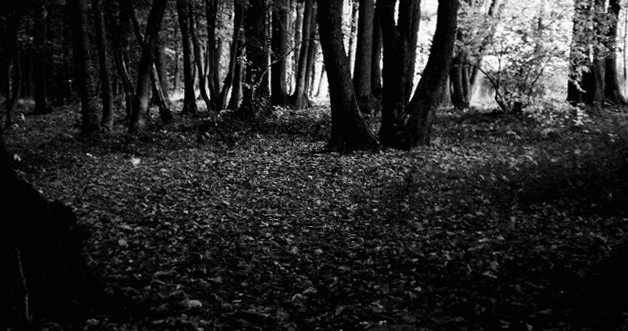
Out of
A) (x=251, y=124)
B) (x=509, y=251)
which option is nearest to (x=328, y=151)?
(x=251, y=124)

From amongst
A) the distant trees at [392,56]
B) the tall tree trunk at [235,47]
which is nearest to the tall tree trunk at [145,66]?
the distant trees at [392,56]

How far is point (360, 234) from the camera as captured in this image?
6.72 m

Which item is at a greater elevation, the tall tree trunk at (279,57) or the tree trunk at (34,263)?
the tall tree trunk at (279,57)

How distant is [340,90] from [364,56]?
5513mm

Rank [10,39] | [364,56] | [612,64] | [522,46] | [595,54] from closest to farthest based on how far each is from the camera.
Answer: [522,46] → [595,54] → [10,39] → [612,64] → [364,56]

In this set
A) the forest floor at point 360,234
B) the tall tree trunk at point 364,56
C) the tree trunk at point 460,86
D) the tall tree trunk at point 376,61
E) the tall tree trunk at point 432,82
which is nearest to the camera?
the forest floor at point 360,234

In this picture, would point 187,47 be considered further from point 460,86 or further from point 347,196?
point 347,196

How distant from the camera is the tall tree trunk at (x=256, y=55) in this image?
1852 cm

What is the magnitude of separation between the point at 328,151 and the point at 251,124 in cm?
550

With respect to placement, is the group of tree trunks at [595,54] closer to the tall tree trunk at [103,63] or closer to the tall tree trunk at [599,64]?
the tall tree trunk at [599,64]

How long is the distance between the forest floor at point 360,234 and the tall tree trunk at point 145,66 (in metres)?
2.86

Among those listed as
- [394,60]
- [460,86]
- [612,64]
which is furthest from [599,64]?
[394,60]

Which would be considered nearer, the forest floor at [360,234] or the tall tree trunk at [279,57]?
the forest floor at [360,234]

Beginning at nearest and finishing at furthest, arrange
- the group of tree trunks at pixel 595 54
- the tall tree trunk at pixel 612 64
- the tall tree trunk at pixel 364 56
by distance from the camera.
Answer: the group of tree trunks at pixel 595 54
the tall tree trunk at pixel 612 64
the tall tree trunk at pixel 364 56
